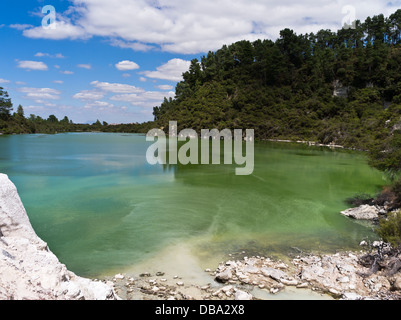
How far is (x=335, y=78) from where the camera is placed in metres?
86.0

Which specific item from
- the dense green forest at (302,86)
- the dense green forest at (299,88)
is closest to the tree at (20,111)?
the dense green forest at (299,88)

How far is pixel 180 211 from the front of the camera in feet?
52.2

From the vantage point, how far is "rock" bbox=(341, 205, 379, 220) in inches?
580

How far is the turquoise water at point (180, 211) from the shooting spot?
11078 millimetres

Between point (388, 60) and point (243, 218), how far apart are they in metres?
82.1

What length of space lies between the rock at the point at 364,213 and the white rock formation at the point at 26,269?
13.2 metres

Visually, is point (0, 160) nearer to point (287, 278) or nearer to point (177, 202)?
point (177, 202)

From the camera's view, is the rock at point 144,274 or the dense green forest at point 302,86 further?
the dense green forest at point 302,86

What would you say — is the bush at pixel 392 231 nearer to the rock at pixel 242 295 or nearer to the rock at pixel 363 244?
the rock at pixel 363 244

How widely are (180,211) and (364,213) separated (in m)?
9.57

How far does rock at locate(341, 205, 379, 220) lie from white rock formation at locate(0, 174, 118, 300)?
13.2m

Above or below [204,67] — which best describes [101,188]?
below

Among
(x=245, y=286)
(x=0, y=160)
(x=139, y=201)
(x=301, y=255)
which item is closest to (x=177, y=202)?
Answer: (x=139, y=201)

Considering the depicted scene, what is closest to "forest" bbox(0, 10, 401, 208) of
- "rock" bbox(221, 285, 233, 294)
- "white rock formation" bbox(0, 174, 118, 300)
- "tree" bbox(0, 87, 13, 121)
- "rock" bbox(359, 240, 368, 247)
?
"tree" bbox(0, 87, 13, 121)
